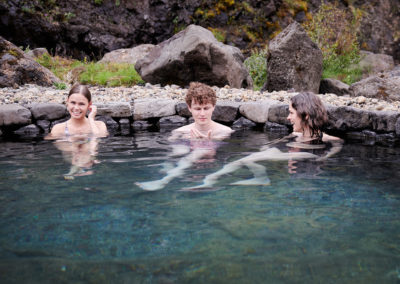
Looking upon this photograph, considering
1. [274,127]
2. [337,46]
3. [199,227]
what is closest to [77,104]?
[274,127]

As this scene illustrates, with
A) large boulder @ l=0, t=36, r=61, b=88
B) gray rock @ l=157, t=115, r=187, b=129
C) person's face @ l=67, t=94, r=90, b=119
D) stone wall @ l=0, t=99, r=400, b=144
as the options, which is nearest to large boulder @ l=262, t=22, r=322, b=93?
stone wall @ l=0, t=99, r=400, b=144

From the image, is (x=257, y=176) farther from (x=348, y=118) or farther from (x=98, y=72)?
(x=98, y=72)

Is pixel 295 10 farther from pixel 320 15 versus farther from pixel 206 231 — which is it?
pixel 206 231

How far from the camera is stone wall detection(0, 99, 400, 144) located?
16.4ft

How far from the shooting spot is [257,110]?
5988 millimetres

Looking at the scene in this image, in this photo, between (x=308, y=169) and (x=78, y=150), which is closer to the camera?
(x=308, y=169)

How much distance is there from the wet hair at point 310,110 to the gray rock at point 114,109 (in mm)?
2900

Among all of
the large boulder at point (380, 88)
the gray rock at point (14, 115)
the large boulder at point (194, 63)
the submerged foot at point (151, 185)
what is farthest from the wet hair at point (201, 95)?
the large boulder at point (380, 88)

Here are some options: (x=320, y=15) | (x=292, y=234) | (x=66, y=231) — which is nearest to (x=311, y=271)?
(x=292, y=234)

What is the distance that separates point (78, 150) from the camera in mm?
4203

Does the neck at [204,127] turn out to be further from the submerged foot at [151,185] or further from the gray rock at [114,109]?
the submerged foot at [151,185]

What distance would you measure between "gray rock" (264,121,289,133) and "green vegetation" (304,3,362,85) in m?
4.71

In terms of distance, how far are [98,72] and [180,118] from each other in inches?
160

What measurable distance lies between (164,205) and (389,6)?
17.1m
